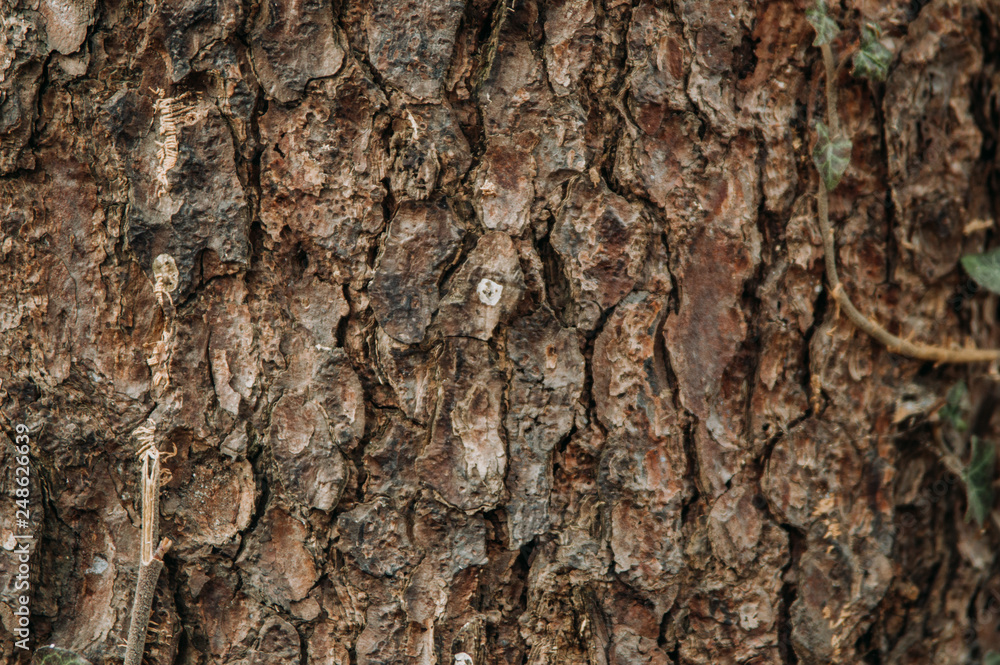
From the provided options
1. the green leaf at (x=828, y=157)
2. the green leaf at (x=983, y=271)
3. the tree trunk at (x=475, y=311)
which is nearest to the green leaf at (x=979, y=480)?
the tree trunk at (x=475, y=311)

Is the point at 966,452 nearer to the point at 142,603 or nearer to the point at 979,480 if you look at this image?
the point at 979,480

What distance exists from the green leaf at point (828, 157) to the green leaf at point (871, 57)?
11 cm

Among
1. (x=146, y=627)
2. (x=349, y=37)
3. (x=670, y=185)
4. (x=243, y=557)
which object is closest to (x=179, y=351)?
(x=243, y=557)

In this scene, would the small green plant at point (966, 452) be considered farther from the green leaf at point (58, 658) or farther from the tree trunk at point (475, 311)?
the green leaf at point (58, 658)

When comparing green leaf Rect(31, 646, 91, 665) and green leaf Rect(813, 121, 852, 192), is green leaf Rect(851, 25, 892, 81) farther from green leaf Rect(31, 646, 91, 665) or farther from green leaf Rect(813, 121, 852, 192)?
green leaf Rect(31, 646, 91, 665)

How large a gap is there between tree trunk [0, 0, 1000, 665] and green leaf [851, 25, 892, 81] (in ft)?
0.07

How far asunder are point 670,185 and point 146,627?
3.77 ft

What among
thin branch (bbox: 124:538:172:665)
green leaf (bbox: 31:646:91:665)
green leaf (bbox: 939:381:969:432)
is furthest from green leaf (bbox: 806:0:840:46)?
green leaf (bbox: 31:646:91:665)

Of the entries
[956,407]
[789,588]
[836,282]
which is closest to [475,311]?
[836,282]

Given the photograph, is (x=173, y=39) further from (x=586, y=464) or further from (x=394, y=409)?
(x=586, y=464)

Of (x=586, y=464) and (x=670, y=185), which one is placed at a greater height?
(x=670, y=185)

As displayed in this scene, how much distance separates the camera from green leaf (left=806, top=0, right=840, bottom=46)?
1.06 m

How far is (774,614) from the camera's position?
1.12 meters

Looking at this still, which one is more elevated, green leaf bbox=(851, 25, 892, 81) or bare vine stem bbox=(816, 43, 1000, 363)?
green leaf bbox=(851, 25, 892, 81)
